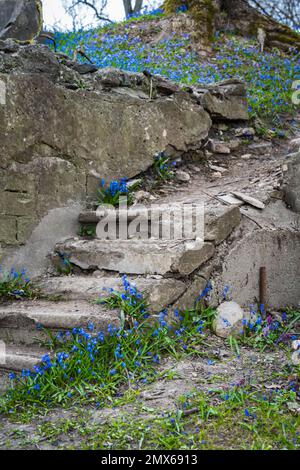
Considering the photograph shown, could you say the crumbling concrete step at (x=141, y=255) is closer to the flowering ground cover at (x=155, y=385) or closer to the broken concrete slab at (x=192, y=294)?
the broken concrete slab at (x=192, y=294)

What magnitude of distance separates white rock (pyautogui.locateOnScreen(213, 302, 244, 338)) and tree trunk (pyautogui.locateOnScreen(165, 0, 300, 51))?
578cm

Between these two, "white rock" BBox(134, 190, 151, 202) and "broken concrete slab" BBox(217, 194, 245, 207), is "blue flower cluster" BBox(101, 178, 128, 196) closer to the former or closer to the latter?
"white rock" BBox(134, 190, 151, 202)

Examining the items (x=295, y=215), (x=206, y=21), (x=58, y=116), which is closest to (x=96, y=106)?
(x=58, y=116)

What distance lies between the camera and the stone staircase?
299cm

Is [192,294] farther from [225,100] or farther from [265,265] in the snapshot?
[225,100]

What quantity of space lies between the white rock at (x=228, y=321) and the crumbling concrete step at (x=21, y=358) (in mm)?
1064

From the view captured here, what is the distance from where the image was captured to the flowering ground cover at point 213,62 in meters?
6.14

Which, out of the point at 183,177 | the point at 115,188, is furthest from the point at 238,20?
the point at 115,188

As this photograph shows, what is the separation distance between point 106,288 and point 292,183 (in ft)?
5.72

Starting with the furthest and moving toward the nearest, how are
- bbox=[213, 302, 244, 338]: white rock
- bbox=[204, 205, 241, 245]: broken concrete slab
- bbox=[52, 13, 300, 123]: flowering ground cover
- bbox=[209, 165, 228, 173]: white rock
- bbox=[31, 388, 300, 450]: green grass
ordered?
bbox=[52, 13, 300, 123]: flowering ground cover, bbox=[209, 165, 228, 173]: white rock, bbox=[204, 205, 241, 245]: broken concrete slab, bbox=[213, 302, 244, 338]: white rock, bbox=[31, 388, 300, 450]: green grass

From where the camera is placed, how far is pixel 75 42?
870 cm

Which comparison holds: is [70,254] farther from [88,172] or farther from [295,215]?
[295,215]

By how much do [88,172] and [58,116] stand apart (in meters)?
0.49

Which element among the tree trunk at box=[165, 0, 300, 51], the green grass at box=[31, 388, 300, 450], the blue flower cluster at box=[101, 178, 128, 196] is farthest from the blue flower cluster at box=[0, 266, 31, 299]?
the tree trunk at box=[165, 0, 300, 51]
